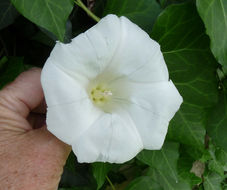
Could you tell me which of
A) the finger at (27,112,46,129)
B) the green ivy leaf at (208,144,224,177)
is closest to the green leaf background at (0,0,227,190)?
the finger at (27,112,46,129)

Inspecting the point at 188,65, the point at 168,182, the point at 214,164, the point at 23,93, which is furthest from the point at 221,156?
the point at 23,93

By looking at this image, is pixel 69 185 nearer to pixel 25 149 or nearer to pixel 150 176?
pixel 150 176

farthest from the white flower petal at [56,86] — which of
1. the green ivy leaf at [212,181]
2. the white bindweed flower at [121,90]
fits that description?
the green ivy leaf at [212,181]

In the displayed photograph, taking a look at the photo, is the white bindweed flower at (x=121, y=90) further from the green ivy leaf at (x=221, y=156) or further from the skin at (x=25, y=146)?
the green ivy leaf at (x=221, y=156)

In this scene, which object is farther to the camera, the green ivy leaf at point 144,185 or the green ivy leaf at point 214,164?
the green ivy leaf at point 214,164

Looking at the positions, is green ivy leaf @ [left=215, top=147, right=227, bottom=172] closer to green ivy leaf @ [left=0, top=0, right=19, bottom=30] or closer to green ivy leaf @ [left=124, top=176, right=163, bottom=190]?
green ivy leaf @ [left=124, top=176, right=163, bottom=190]

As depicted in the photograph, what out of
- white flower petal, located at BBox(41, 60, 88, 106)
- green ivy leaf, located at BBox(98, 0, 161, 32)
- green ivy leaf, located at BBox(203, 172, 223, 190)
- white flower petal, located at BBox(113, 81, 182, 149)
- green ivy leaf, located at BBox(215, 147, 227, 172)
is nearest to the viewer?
white flower petal, located at BBox(41, 60, 88, 106)
